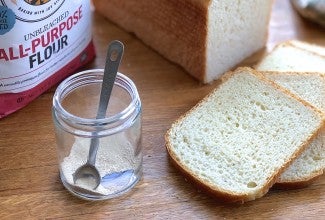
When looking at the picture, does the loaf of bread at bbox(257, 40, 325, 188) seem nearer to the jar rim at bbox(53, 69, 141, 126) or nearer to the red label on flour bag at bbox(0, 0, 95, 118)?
the jar rim at bbox(53, 69, 141, 126)

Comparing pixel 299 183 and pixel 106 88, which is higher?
pixel 106 88

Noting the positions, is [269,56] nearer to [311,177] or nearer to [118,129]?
[311,177]

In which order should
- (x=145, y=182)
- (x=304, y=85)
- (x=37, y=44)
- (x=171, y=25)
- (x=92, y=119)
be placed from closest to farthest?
(x=92, y=119)
(x=145, y=182)
(x=37, y=44)
(x=304, y=85)
(x=171, y=25)

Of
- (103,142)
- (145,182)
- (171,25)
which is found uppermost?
(171,25)

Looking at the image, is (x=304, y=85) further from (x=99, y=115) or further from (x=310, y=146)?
(x=99, y=115)

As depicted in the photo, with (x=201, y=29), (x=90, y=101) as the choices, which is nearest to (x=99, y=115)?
(x=90, y=101)

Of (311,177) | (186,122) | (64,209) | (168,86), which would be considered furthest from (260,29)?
(64,209)
